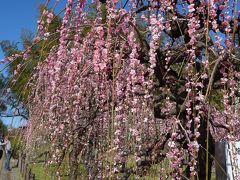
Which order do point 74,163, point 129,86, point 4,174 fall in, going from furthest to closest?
1. point 4,174
2. point 74,163
3. point 129,86

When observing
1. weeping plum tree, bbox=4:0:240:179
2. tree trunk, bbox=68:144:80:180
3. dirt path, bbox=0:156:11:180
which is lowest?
dirt path, bbox=0:156:11:180

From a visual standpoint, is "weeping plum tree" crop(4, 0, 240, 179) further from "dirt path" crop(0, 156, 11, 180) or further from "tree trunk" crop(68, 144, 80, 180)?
"dirt path" crop(0, 156, 11, 180)

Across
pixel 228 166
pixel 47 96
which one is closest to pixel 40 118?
pixel 47 96

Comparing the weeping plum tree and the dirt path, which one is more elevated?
the weeping plum tree

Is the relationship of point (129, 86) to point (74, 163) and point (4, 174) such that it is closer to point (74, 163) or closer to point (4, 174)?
point (74, 163)

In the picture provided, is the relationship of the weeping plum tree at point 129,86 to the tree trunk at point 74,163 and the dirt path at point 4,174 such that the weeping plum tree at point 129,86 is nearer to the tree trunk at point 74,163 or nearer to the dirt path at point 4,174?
the tree trunk at point 74,163

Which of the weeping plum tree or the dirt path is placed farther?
the dirt path

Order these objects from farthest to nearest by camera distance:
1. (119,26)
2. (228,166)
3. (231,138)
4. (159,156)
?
1. (159,156)
2. (119,26)
3. (228,166)
4. (231,138)

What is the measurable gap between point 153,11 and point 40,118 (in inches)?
49.8

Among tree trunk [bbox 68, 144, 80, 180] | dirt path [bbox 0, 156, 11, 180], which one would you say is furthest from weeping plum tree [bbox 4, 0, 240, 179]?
dirt path [bbox 0, 156, 11, 180]

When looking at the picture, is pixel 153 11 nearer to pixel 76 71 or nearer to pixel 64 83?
pixel 76 71

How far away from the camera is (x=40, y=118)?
3.19 metres

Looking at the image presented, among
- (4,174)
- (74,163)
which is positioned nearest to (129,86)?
(74,163)

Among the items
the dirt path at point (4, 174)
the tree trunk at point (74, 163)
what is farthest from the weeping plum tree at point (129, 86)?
the dirt path at point (4, 174)
